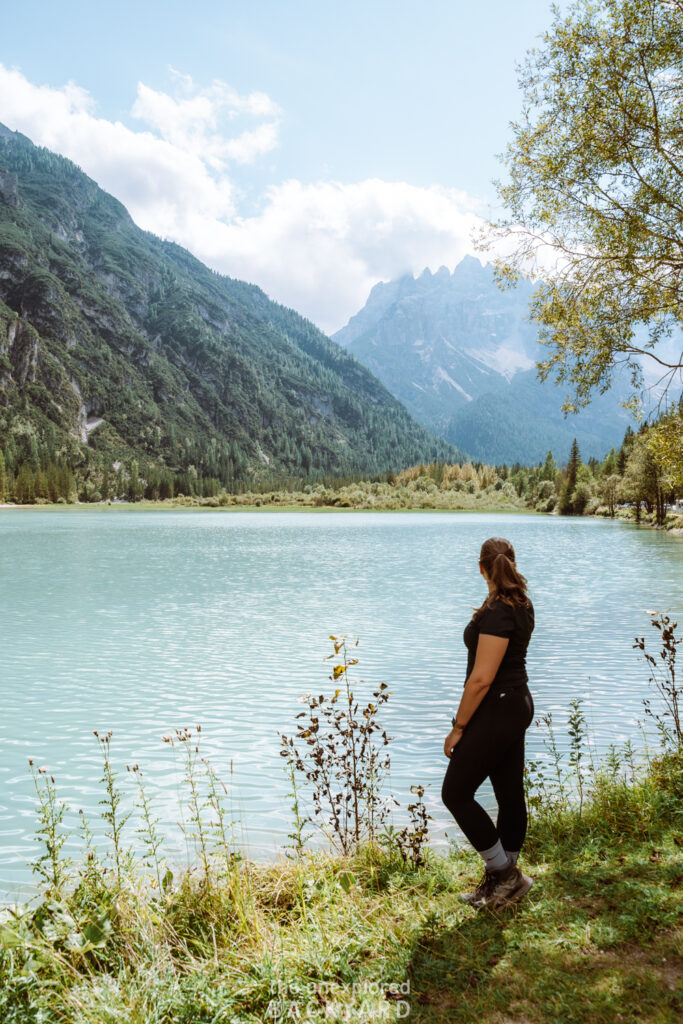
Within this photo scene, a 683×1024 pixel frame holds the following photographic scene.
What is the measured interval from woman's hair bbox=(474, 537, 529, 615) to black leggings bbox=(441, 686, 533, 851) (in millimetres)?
715

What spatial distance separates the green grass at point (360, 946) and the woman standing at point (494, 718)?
38 cm

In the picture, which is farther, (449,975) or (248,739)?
(248,739)

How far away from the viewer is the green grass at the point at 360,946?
167 inches

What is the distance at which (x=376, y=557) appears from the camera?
149 feet

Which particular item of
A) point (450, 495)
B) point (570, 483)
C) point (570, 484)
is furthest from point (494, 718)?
point (450, 495)

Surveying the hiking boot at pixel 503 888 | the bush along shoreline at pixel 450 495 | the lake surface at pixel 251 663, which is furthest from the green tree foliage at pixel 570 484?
the hiking boot at pixel 503 888

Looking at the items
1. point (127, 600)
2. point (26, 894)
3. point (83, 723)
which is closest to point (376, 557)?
point (127, 600)

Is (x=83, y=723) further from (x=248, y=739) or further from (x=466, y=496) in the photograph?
(x=466, y=496)

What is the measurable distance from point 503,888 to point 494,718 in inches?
57.3

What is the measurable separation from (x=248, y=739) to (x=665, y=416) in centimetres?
976

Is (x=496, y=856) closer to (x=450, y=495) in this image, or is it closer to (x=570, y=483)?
(x=570, y=483)

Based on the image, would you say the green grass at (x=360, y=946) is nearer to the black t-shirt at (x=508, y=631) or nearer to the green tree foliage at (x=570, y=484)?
the black t-shirt at (x=508, y=631)

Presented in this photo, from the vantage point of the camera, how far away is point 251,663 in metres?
17.7

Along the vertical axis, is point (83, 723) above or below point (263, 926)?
below
